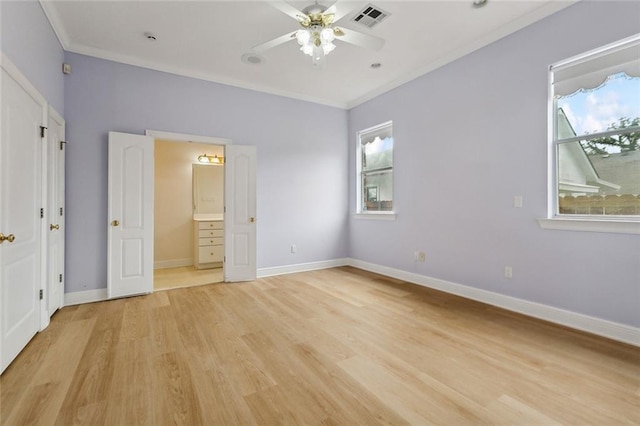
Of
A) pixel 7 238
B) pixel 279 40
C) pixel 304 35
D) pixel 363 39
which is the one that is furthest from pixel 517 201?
pixel 7 238

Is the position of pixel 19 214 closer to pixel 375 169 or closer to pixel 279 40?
pixel 279 40

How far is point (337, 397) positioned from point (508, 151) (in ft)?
9.97

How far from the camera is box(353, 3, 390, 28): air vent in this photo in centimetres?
288

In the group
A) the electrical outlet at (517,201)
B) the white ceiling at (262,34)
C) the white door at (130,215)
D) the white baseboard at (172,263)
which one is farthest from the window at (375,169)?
the white baseboard at (172,263)

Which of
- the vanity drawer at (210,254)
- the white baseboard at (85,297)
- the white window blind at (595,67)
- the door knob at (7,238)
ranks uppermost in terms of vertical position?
the white window blind at (595,67)

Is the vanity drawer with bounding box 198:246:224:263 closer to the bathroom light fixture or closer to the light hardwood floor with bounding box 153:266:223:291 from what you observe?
the light hardwood floor with bounding box 153:266:223:291

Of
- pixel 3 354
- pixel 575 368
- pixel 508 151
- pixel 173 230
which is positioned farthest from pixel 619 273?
pixel 173 230

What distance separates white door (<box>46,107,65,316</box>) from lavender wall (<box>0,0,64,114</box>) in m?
0.28

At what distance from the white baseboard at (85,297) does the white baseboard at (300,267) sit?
2.06 meters

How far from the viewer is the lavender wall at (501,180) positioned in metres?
2.55

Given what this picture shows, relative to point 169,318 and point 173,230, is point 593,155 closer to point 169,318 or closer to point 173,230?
point 169,318

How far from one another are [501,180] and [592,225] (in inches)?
36.5

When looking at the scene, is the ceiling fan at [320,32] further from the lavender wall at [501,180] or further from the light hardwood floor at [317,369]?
the light hardwood floor at [317,369]

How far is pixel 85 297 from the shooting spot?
11.7 feet
